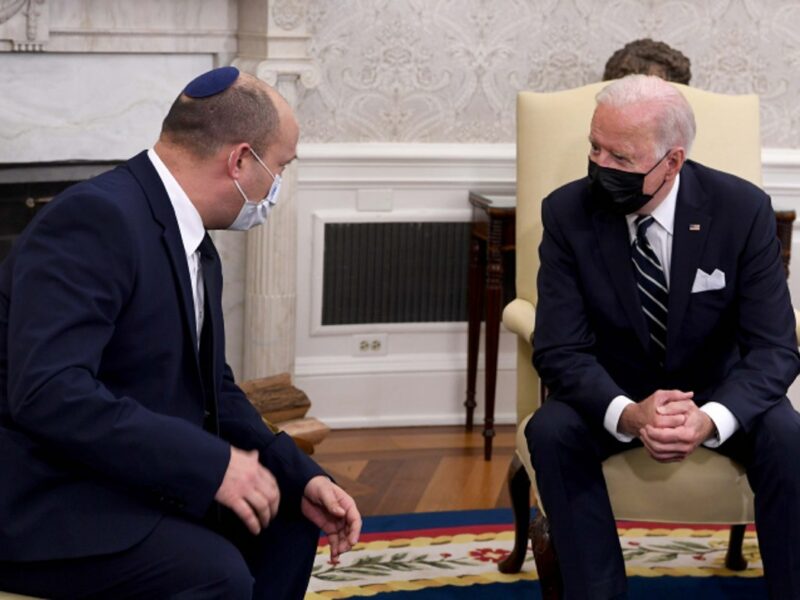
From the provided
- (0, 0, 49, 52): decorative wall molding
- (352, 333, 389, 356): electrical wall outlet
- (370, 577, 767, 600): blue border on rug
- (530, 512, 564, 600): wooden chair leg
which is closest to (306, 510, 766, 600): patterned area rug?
(370, 577, 767, 600): blue border on rug

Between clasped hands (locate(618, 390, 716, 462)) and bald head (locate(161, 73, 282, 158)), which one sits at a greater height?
bald head (locate(161, 73, 282, 158))

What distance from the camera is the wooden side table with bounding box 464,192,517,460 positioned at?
452 cm

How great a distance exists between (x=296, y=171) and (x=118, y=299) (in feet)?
7.78

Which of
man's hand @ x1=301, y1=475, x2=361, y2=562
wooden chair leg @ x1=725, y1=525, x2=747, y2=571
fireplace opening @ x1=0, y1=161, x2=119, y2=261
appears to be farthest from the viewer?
fireplace opening @ x1=0, y1=161, x2=119, y2=261

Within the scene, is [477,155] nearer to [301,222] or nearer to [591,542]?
[301,222]

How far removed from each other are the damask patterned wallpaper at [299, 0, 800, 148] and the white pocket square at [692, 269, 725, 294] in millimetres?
1746

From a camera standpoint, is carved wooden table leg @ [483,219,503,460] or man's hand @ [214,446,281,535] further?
carved wooden table leg @ [483,219,503,460]

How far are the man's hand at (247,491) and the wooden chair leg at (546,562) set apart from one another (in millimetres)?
1017

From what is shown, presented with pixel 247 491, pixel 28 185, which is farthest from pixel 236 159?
pixel 28 185

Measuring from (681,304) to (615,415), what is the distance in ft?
1.02

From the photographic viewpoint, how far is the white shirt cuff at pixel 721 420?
305 centimetres

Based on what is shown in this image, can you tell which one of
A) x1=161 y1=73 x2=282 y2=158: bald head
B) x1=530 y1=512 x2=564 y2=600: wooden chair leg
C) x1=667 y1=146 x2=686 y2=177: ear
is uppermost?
x1=161 y1=73 x2=282 y2=158: bald head

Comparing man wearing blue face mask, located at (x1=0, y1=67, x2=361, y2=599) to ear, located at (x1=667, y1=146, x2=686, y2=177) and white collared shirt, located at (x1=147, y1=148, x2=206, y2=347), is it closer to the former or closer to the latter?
white collared shirt, located at (x1=147, y1=148, x2=206, y2=347)

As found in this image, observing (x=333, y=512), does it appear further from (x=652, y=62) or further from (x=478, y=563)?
(x=652, y=62)
